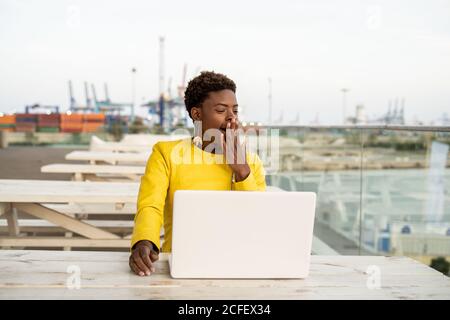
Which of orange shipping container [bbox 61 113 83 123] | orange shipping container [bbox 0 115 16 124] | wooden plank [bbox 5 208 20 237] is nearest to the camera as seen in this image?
wooden plank [bbox 5 208 20 237]

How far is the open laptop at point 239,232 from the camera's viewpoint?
1154mm

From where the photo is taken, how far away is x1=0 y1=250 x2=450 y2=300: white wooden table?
114 centimetres

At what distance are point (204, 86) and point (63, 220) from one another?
184cm

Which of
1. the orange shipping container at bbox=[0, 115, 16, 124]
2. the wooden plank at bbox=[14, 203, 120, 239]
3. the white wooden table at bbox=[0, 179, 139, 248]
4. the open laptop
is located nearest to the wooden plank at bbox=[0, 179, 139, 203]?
the white wooden table at bbox=[0, 179, 139, 248]

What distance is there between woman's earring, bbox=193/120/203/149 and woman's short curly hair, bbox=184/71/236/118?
0.22ft

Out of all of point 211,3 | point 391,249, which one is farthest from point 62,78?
point 391,249

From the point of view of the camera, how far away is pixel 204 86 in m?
1.67

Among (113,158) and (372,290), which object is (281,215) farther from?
(113,158)

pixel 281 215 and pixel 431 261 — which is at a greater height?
pixel 281 215

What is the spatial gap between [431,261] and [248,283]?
362 cm

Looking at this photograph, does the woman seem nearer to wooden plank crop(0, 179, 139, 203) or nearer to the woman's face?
the woman's face

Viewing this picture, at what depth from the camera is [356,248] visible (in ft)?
14.1

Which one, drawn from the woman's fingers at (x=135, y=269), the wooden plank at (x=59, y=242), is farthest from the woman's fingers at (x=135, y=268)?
the wooden plank at (x=59, y=242)

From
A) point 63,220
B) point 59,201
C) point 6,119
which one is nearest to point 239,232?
point 59,201
